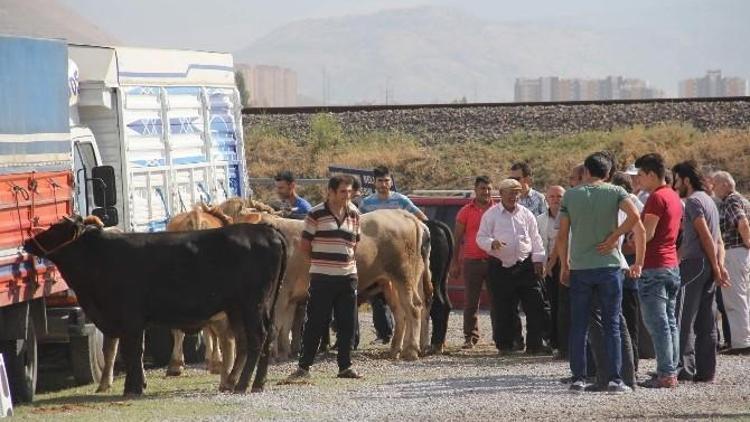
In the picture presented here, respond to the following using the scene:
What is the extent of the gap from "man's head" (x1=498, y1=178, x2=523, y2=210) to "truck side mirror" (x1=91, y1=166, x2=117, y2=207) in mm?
4955

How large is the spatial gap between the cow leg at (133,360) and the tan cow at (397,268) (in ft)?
12.2

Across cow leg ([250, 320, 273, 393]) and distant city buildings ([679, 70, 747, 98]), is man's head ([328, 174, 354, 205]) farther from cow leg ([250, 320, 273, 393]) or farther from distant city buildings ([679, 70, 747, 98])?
distant city buildings ([679, 70, 747, 98])

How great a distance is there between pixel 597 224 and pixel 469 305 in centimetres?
617

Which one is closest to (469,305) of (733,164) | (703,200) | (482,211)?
(482,211)

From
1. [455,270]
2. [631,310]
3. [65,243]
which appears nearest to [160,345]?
[65,243]

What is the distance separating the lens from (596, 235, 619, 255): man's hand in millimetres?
14391

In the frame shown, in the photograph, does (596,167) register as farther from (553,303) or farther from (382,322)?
(382,322)

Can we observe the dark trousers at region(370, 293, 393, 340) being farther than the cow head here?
Yes

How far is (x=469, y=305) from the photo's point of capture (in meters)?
A: 20.5

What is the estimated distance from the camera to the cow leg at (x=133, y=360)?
1499 centimetres

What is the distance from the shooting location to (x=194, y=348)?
1938 centimetres

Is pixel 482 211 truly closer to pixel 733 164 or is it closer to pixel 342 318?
pixel 342 318

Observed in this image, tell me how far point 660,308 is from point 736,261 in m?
3.97

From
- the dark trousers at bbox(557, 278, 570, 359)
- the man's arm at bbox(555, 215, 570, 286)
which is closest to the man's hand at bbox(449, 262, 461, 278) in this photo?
the dark trousers at bbox(557, 278, 570, 359)
